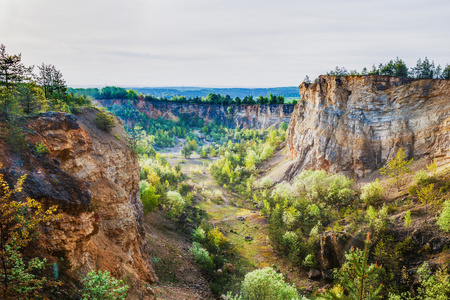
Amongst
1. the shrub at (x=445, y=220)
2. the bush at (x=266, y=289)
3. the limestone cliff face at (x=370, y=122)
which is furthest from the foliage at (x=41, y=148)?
the limestone cliff face at (x=370, y=122)

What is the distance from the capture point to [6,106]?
18.5m

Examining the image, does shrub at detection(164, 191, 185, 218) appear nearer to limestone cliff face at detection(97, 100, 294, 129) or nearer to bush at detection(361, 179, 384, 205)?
bush at detection(361, 179, 384, 205)

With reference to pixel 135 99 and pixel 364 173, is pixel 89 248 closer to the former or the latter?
pixel 364 173

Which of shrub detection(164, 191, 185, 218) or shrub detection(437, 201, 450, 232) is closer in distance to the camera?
shrub detection(437, 201, 450, 232)

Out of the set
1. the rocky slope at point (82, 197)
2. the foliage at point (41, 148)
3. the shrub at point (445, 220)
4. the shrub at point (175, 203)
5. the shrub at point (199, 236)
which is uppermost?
the foliage at point (41, 148)

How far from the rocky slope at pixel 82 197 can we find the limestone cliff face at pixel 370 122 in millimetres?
46066

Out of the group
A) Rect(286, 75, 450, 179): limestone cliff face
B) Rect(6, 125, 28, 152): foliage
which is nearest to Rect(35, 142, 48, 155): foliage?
Rect(6, 125, 28, 152): foliage

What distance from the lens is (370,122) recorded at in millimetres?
52469

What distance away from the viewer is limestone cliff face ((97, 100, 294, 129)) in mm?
130000

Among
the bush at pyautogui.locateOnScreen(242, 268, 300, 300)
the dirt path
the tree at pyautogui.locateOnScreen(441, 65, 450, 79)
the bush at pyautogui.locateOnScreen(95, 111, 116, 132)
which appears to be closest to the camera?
the bush at pyautogui.locateOnScreen(242, 268, 300, 300)

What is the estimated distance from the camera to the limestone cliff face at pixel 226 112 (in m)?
130

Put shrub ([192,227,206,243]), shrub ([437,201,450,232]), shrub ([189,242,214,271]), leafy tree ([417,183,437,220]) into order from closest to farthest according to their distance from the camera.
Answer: shrub ([437,201,450,232])
leafy tree ([417,183,437,220])
shrub ([189,242,214,271])
shrub ([192,227,206,243])

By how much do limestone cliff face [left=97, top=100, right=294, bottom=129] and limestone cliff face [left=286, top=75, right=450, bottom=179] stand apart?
60253mm

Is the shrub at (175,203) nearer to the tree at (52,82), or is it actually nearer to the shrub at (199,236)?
the shrub at (199,236)
